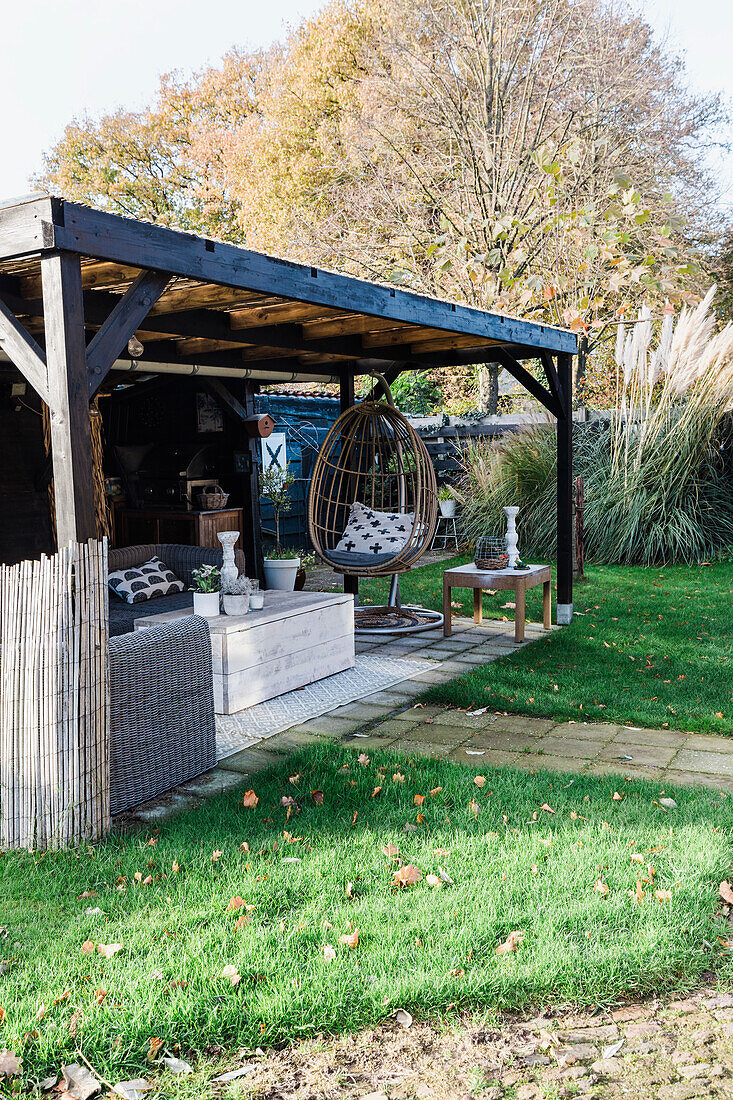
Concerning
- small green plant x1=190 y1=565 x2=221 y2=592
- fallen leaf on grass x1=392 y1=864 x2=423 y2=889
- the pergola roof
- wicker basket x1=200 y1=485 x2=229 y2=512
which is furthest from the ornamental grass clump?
fallen leaf on grass x1=392 y1=864 x2=423 y2=889

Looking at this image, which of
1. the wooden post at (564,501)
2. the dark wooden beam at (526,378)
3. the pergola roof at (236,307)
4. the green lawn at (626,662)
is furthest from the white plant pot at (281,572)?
the dark wooden beam at (526,378)

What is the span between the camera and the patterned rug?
4.13m

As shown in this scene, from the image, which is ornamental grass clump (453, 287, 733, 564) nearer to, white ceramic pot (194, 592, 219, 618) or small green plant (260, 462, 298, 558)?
small green plant (260, 462, 298, 558)

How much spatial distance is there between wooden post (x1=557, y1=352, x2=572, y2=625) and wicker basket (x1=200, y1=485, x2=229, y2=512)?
3431mm

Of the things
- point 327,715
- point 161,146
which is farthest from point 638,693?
point 161,146

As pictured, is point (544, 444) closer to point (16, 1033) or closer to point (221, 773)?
point (221, 773)

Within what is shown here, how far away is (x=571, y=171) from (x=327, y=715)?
981 centimetres

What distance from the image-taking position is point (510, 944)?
2.26 metres

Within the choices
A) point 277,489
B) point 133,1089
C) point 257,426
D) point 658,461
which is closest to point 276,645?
point 133,1089

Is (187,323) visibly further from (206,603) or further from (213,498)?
(213,498)

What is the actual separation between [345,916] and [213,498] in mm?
6452

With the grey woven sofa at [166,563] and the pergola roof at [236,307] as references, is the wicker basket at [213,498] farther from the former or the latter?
the grey woven sofa at [166,563]

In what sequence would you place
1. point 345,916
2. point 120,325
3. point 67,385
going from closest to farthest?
point 345,916
point 67,385
point 120,325

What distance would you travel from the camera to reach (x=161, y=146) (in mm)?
19734
